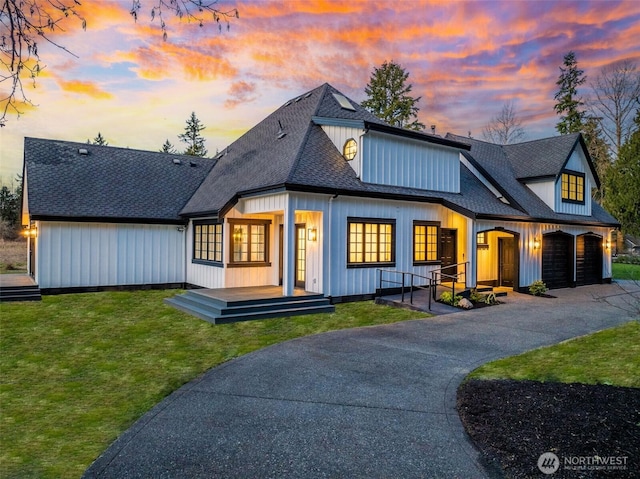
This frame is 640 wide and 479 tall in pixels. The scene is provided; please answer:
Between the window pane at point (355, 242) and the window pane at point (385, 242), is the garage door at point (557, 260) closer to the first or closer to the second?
the window pane at point (385, 242)

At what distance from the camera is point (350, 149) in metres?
13.8

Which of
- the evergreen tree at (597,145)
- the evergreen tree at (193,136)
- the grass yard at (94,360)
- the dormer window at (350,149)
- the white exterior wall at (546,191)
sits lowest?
the grass yard at (94,360)

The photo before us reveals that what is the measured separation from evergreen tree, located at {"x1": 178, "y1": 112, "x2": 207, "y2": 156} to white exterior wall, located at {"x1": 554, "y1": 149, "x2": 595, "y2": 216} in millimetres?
43208

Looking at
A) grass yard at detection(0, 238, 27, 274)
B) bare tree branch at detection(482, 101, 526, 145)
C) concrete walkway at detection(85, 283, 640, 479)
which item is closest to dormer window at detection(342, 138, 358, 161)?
concrete walkway at detection(85, 283, 640, 479)

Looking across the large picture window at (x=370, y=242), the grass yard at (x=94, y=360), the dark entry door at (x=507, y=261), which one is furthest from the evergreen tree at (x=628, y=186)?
the grass yard at (x=94, y=360)

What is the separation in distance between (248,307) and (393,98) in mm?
33594

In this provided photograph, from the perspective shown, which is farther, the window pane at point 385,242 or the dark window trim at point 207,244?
the dark window trim at point 207,244

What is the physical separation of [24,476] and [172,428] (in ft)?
4.40

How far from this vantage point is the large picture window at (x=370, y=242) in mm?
12883

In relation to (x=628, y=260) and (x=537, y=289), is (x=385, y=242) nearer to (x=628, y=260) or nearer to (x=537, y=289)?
(x=537, y=289)

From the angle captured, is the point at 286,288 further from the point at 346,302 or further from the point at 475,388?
the point at 475,388

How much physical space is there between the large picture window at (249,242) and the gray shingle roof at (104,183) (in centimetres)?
377

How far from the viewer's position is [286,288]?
1159 centimetres

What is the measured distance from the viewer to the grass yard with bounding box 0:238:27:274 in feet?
69.4
